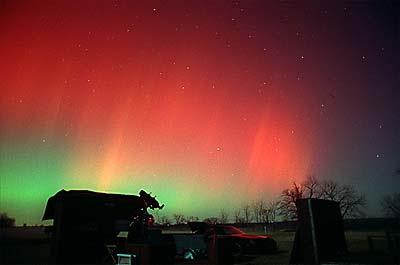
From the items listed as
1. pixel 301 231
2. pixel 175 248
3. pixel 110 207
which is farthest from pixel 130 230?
pixel 301 231

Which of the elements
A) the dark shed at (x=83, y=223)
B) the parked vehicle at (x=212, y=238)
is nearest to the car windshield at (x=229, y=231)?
the parked vehicle at (x=212, y=238)

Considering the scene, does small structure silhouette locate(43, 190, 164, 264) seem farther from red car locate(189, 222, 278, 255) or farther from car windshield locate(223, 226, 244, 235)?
car windshield locate(223, 226, 244, 235)

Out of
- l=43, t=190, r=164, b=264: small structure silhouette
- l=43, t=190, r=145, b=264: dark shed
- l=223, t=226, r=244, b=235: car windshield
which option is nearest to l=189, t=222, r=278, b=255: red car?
l=223, t=226, r=244, b=235: car windshield

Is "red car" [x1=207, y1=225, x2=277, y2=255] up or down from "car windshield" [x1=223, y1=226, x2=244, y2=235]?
down

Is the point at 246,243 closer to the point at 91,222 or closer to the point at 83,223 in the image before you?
the point at 91,222

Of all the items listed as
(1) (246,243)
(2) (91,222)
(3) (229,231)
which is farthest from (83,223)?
(1) (246,243)

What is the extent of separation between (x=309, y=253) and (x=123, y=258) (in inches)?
235

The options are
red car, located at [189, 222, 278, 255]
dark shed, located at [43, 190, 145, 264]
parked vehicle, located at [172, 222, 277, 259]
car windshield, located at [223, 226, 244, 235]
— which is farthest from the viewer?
car windshield, located at [223, 226, 244, 235]

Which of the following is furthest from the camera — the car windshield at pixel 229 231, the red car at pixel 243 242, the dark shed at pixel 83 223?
the car windshield at pixel 229 231

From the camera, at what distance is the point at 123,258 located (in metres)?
11.1

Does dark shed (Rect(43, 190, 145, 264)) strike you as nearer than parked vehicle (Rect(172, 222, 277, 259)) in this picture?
Yes

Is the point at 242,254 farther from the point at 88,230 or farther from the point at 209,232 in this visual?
the point at 88,230

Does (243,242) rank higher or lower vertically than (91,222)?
lower

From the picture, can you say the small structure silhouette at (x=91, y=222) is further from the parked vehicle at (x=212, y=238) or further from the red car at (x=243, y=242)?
the red car at (x=243, y=242)
